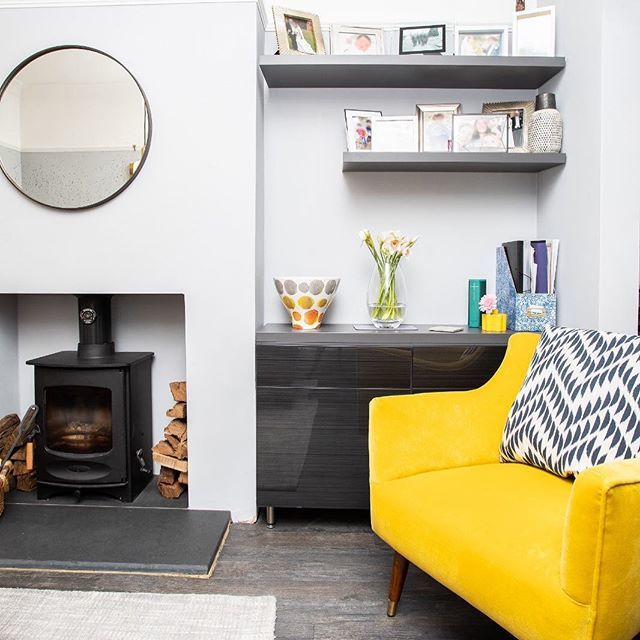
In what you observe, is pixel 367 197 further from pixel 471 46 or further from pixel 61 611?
pixel 61 611

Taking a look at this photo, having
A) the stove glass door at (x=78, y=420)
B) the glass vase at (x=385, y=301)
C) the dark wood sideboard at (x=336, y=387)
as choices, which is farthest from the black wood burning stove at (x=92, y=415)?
the glass vase at (x=385, y=301)

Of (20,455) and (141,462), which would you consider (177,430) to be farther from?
(20,455)

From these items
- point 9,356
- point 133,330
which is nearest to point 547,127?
point 133,330

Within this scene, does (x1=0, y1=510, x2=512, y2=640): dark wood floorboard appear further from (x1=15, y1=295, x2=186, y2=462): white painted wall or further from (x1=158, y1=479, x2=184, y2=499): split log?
(x1=15, y1=295, x2=186, y2=462): white painted wall

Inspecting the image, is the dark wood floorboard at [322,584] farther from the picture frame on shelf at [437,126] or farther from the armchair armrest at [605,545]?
the picture frame on shelf at [437,126]

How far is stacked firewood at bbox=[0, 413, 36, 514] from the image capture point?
2.68m

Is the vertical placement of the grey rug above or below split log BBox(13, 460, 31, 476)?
below

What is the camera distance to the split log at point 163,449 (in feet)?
8.65

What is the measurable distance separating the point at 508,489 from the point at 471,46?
6.29 feet

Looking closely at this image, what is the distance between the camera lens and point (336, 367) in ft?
7.72

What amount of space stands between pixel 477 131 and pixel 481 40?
1.36 feet

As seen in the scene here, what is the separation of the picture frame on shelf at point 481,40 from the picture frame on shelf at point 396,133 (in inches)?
15.1

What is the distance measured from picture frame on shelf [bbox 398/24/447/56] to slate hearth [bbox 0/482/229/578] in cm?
212

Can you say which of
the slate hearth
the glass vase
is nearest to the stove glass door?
the slate hearth
